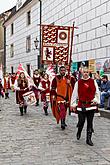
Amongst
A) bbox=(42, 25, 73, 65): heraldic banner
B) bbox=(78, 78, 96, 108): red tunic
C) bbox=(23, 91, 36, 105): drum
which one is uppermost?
bbox=(42, 25, 73, 65): heraldic banner

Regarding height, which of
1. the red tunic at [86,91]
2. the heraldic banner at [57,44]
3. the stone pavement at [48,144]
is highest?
the heraldic banner at [57,44]

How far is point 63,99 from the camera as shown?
11.0 m

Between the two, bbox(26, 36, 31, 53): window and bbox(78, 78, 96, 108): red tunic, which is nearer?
bbox(78, 78, 96, 108): red tunic

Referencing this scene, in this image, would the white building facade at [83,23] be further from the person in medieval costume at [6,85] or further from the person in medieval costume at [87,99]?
the person in medieval costume at [87,99]

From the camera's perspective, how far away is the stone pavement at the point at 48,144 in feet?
23.4

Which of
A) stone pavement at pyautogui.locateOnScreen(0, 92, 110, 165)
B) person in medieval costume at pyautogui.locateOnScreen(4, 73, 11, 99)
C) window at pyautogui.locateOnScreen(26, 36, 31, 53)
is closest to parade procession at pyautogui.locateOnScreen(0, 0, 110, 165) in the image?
stone pavement at pyautogui.locateOnScreen(0, 92, 110, 165)

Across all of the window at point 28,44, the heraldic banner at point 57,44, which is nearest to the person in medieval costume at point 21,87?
the heraldic banner at point 57,44

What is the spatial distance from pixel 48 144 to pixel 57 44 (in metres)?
7.16

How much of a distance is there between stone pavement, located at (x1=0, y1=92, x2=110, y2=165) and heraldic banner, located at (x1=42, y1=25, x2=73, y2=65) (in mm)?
3425

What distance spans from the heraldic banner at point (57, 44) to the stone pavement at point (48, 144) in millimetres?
3425

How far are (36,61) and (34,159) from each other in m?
24.4

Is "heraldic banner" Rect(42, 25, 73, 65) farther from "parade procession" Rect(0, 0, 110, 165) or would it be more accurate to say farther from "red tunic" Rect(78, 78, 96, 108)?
"red tunic" Rect(78, 78, 96, 108)

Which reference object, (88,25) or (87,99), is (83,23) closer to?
(88,25)

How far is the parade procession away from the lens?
26.0 ft
